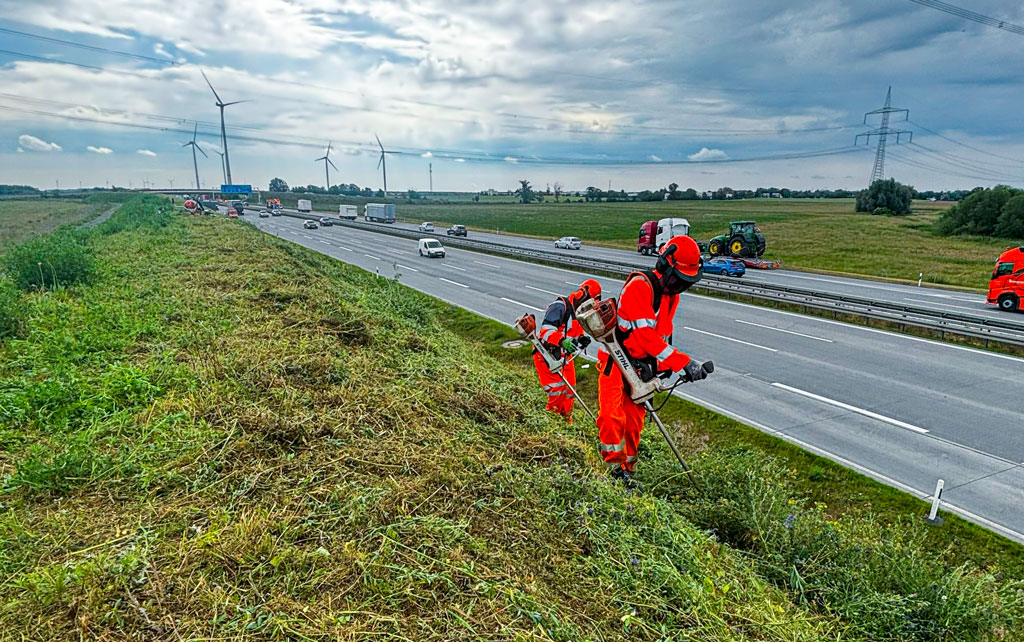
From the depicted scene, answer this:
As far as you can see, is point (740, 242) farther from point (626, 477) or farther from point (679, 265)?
point (626, 477)

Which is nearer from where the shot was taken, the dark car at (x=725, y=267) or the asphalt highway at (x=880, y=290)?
the asphalt highway at (x=880, y=290)

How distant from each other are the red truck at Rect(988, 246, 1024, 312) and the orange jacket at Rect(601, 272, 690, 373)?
22.4m

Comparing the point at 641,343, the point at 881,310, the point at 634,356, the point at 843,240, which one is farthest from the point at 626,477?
the point at 843,240

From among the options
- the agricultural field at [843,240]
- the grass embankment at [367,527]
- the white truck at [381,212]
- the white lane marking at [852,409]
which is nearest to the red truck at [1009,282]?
the agricultural field at [843,240]

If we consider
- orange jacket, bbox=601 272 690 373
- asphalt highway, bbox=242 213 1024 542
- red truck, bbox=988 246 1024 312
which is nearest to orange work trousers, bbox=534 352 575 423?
orange jacket, bbox=601 272 690 373

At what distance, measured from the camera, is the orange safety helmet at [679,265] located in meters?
6.10

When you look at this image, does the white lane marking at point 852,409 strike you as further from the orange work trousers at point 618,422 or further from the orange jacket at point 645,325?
the orange work trousers at point 618,422

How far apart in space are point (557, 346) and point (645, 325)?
1684 millimetres

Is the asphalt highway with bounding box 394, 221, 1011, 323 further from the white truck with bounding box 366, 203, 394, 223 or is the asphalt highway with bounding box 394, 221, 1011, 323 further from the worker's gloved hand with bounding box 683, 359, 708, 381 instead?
the white truck with bounding box 366, 203, 394, 223

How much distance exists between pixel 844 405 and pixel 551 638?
35.7ft

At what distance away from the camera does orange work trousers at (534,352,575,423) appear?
7566 mm

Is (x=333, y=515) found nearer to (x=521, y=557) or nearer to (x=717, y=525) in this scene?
(x=521, y=557)

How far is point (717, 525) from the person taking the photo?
5039mm

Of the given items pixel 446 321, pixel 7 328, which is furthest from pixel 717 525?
pixel 446 321
